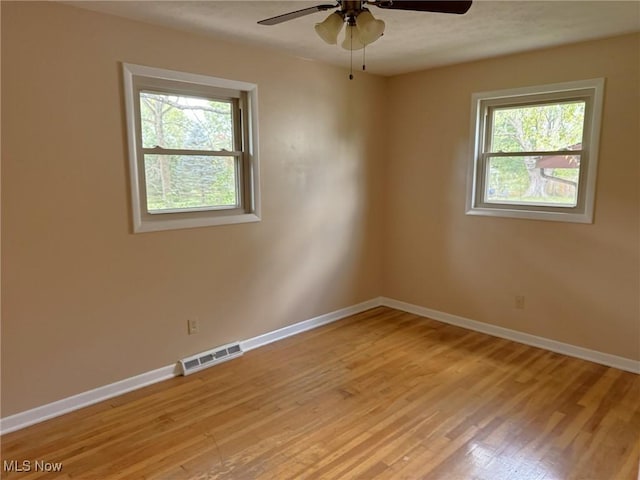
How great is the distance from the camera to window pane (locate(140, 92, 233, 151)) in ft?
9.72

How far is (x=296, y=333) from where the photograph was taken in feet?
13.1

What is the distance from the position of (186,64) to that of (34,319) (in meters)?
1.92

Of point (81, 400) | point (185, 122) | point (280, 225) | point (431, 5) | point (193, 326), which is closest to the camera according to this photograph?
point (431, 5)

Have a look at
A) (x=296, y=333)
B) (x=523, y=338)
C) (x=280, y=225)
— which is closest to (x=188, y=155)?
(x=280, y=225)

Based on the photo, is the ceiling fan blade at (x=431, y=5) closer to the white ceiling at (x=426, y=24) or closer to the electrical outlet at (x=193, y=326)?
the white ceiling at (x=426, y=24)

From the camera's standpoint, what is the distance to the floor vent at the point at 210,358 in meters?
3.21

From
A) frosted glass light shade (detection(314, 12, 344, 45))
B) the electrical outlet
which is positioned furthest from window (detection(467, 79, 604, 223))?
the electrical outlet

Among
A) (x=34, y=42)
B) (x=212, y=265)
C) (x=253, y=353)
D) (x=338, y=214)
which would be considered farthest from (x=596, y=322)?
(x=34, y=42)

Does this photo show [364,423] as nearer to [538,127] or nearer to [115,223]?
[115,223]

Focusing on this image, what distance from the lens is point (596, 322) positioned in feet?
11.1

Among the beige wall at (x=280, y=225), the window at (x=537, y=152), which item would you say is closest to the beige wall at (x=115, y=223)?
the beige wall at (x=280, y=225)

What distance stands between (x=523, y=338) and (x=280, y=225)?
7.72ft

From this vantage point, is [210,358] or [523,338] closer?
[210,358]

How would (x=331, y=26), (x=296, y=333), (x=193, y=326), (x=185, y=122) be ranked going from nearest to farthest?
(x=331, y=26)
(x=185, y=122)
(x=193, y=326)
(x=296, y=333)
